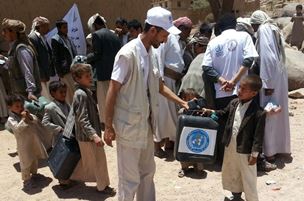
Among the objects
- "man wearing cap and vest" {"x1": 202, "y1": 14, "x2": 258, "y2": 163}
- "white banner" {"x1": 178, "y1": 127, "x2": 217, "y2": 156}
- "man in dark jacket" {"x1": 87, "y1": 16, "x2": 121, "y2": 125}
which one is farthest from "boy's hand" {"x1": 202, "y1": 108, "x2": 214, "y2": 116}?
"man in dark jacket" {"x1": 87, "y1": 16, "x2": 121, "y2": 125}

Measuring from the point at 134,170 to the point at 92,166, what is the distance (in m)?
0.90

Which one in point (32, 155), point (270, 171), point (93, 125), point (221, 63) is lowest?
point (270, 171)

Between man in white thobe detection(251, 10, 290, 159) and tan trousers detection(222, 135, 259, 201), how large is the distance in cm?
124

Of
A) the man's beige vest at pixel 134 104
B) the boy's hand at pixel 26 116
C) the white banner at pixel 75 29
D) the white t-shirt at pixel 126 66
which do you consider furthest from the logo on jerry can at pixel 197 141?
the white banner at pixel 75 29

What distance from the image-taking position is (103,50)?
6594 millimetres

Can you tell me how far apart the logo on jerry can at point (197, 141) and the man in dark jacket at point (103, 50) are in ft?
9.19

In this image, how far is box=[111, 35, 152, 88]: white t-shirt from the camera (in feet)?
11.6

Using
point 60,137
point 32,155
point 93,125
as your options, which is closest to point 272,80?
point 93,125

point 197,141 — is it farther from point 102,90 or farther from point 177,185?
point 102,90

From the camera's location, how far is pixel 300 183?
15.9 feet

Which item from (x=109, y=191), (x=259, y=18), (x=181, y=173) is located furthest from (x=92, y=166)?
(x=259, y=18)

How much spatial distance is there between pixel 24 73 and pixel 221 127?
2.55m

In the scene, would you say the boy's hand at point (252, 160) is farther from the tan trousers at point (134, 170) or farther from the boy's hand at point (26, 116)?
the boy's hand at point (26, 116)

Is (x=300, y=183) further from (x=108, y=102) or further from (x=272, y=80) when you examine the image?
(x=108, y=102)
